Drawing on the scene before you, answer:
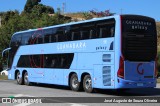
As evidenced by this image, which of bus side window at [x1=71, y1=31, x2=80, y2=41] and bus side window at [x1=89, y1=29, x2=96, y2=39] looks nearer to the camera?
bus side window at [x1=89, y1=29, x2=96, y2=39]

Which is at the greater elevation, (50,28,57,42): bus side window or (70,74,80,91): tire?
(50,28,57,42): bus side window

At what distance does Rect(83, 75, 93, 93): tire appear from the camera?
21.5 m

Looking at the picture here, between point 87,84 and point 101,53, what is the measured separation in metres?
2.12

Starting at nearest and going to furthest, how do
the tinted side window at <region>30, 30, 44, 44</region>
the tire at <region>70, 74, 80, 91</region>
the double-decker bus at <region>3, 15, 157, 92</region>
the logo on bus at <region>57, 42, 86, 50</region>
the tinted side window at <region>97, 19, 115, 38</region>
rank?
1. the double-decker bus at <region>3, 15, 157, 92</region>
2. the tinted side window at <region>97, 19, 115, 38</region>
3. the logo on bus at <region>57, 42, 86, 50</region>
4. the tire at <region>70, 74, 80, 91</region>
5. the tinted side window at <region>30, 30, 44, 44</region>

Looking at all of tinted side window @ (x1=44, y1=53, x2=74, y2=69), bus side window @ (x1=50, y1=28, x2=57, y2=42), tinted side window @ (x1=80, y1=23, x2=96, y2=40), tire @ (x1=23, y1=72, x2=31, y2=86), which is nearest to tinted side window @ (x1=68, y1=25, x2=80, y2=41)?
tinted side window @ (x1=80, y1=23, x2=96, y2=40)

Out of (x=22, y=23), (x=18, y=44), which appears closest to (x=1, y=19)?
(x=22, y=23)

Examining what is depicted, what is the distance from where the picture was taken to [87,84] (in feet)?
71.5

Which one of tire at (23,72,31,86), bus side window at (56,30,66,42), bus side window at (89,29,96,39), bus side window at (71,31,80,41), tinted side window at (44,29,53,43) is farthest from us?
tire at (23,72,31,86)

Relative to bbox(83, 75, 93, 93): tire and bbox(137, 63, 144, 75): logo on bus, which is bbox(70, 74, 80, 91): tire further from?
bbox(137, 63, 144, 75): logo on bus

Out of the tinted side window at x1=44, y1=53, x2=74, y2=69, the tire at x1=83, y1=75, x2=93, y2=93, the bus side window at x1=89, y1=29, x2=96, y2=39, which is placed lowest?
the tire at x1=83, y1=75, x2=93, y2=93

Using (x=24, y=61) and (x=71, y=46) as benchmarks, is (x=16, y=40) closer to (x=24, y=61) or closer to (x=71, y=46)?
(x=24, y=61)

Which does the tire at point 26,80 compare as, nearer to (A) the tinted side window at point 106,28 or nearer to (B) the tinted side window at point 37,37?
(B) the tinted side window at point 37,37

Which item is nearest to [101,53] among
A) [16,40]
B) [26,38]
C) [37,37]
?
[37,37]

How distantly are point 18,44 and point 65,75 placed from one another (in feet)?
24.8
